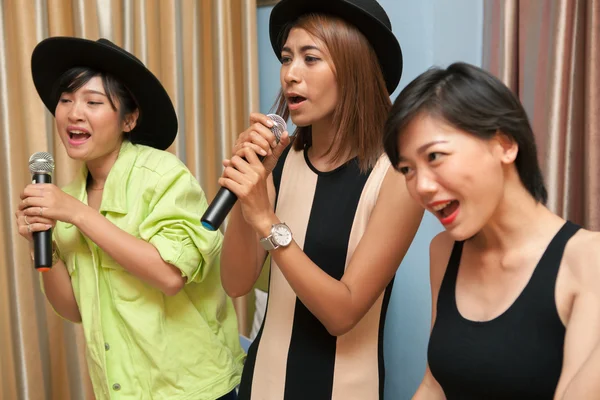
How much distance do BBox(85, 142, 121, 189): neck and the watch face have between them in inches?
23.2

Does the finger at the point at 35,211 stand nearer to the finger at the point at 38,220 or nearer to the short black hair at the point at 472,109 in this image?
the finger at the point at 38,220

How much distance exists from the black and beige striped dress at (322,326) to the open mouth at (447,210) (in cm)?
28

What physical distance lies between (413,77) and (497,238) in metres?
1.20

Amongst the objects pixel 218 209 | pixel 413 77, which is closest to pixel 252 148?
pixel 218 209

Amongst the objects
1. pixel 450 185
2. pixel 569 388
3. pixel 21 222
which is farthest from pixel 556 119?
pixel 21 222

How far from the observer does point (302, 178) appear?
54.0 inches

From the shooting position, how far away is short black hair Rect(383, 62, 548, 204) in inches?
37.0

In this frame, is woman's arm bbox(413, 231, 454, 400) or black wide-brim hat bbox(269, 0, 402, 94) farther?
black wide-brim hat bbox(269, 0, 402, 94)

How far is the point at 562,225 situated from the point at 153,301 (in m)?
0.92

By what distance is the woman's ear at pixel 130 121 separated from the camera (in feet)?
5.15

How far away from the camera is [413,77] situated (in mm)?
2123

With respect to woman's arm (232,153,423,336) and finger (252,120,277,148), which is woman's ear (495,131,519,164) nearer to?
woman's arm (232,153,423,336)

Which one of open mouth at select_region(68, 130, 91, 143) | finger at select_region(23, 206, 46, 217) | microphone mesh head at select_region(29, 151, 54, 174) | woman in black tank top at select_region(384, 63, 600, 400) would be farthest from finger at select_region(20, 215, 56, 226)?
woman in black tank top at select_region(384, 63, 600, 400)

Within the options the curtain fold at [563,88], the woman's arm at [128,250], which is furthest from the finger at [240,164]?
the curtain fold at [563,88]
